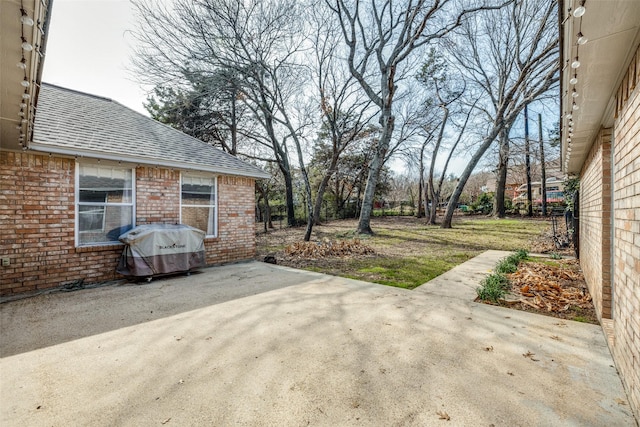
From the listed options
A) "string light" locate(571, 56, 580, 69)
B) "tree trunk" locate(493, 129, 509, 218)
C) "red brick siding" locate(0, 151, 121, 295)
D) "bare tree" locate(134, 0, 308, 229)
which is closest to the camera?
"string light" locate(571, 56, 580, 69)

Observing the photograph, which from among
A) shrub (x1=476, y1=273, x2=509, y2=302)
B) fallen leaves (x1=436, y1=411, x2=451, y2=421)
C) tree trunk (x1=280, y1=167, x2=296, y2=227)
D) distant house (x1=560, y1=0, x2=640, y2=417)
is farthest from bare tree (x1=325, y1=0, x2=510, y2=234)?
fallen leaves (x1=436, y1=411, x2=451, y2=421)

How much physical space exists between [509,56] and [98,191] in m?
16.4

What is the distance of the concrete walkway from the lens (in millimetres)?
1934

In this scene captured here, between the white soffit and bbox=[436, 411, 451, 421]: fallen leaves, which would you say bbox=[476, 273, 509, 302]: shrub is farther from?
bbox=[436, 411, 451, 421]: fallen leaves

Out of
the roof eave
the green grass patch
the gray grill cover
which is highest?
the roof eave

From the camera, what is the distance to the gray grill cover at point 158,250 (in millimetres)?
5336

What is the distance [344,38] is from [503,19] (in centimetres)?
695

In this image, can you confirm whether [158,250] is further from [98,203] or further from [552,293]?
[552,293]

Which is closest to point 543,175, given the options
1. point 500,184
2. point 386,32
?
point 500,184

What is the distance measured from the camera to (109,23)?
671 cm

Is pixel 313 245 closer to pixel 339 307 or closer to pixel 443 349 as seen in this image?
pixel 339 307

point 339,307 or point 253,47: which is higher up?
point 253,47

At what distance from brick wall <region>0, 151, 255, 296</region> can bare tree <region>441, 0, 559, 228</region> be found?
13.2m

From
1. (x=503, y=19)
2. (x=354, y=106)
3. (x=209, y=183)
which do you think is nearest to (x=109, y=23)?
(x=209, y=183)
